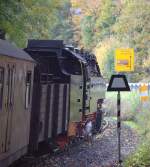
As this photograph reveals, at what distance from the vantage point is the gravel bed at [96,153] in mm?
13617

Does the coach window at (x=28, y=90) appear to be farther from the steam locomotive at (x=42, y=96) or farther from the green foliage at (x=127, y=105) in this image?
the green foliage at (x=127, y=105)

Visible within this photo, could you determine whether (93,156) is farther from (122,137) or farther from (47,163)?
(122,137)

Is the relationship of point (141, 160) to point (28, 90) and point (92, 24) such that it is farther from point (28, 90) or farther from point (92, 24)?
point (92, 24)

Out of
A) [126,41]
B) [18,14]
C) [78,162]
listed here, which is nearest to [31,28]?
[18,14]

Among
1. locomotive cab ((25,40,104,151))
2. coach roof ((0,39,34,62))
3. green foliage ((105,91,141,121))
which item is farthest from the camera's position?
green foliage ((105,91,141,121))

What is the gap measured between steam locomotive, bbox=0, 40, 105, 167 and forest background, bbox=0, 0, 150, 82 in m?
1.89

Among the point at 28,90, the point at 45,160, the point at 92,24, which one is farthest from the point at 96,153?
the point at 92,24

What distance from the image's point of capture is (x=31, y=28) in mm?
21000

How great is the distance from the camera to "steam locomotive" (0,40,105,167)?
9.44 meters

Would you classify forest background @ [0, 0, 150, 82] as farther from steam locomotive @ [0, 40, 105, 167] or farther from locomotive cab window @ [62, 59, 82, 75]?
locomotive cab window @ [62, 59, 82, 75]

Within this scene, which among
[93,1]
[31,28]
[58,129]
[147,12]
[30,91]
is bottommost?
[58,129]

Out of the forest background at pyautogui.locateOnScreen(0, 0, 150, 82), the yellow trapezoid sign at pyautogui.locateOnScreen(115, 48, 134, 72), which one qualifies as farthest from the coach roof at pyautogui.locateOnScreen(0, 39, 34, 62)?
the yellow trapezoid sign at pyautogui.locateOnScreen(115, 48, 134, 72)

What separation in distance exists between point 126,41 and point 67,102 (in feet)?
115

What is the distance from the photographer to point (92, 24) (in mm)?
65312
